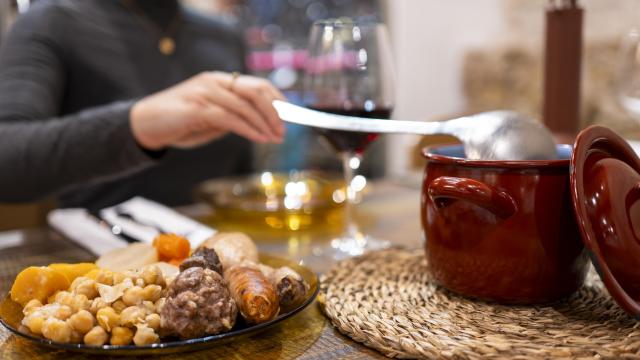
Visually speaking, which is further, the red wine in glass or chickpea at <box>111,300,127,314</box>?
the red wine in glass

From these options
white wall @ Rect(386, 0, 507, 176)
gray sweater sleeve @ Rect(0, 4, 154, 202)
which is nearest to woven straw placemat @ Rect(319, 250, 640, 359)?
gray sweater sleeve @ Rect(0, 4, 154, 202)

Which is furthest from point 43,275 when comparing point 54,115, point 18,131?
point 54,115

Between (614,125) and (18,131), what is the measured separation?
2011 millimetres

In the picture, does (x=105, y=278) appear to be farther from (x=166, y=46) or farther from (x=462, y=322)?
(x=166, y=46)

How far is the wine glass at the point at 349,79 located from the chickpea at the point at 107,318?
38 cm

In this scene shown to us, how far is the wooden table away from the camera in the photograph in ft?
1.52

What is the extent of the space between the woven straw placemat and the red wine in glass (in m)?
0.20

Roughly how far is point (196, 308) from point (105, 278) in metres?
0.10

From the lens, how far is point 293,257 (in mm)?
763

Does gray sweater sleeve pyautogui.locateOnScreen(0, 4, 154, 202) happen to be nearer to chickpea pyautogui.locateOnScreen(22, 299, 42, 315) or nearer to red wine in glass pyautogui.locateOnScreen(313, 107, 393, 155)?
red wine in glass pyautogui.locateOnScreen(313, 107, 393, 155)

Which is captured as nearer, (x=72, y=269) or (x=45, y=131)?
(x=72, y=269)

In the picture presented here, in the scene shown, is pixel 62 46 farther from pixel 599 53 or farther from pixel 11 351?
pixel 599 53

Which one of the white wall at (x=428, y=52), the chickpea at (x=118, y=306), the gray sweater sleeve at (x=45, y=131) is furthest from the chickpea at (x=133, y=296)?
the white wall at (x=428, y=52)

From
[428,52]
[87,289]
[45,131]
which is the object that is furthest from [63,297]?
[428,52]
